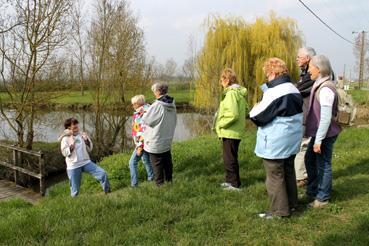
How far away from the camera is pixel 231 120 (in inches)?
205

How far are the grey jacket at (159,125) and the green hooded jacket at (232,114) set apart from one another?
79 cm

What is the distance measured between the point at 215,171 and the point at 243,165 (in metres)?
0.72

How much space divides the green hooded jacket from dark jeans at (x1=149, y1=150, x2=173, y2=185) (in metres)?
0.97

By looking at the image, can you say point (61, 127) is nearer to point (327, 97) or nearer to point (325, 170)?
point (325, 170)

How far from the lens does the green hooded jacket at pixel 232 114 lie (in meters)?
5.21

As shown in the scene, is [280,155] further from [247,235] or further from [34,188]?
[34,188]

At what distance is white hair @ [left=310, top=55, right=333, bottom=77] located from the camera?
4.36 metres

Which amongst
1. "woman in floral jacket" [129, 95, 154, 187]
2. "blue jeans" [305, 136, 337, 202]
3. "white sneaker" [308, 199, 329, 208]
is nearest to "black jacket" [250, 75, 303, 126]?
"blue jeans" [305, 136, 337, 202]

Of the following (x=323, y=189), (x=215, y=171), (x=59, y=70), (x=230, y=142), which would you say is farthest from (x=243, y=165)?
(x=59, y=70)

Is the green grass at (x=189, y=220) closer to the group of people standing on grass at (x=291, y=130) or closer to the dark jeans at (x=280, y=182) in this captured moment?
the dark jeans at (x=280, y=182)

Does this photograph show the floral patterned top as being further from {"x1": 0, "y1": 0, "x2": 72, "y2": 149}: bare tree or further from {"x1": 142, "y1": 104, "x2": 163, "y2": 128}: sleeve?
{"x1": 0, "y1": 0, "x2": 72, "y2": 149}: bare tree

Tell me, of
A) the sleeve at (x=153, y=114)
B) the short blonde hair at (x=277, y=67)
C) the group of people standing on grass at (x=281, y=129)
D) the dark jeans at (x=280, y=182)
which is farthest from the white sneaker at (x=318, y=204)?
the sleeve at (x=153, y=114)

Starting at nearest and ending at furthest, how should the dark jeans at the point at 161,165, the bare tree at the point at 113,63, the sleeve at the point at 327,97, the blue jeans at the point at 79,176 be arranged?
1. the sleeve at the point at 327,97
2. the dark jeans at the point at 161,165
3. the blue jeans at the point at 79,176
4. the bare tree at the point at 113,63

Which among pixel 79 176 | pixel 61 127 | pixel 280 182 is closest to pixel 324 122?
pixel 280 182
